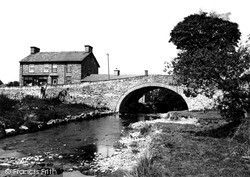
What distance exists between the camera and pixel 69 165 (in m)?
7.48

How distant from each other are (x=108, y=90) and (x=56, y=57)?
47.2 feet

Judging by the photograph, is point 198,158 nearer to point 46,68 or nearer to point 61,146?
point 61,146

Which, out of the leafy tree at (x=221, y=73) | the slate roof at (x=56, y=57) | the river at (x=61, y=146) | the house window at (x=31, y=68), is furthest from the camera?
the house window at (x=31, y=68)

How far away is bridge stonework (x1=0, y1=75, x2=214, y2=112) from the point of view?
2421 cm

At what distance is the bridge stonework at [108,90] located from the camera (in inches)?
953

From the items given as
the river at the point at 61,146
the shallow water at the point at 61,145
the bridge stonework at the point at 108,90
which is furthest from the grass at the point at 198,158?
the bridge stonework at the point at 108,90

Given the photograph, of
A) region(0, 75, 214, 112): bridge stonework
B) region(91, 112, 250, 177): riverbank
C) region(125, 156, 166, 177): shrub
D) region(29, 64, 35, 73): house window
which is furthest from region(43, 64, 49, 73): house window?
region(125, 156, 166, 177): shrub

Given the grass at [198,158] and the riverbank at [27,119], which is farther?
the riverbank at [27,119]

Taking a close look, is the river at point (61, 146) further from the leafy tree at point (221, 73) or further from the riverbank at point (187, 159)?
the leafy tree at point (221, 73)

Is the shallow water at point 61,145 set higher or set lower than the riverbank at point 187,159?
lower

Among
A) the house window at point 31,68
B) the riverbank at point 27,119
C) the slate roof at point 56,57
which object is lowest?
the riverbank at point 27,119

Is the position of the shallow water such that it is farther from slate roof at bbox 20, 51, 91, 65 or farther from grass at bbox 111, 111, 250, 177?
slate roof at bbox 20, 51, 91, 65

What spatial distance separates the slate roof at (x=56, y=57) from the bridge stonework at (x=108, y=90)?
7067 millimetres

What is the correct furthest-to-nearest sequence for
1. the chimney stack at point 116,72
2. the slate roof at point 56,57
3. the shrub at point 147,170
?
the chimney stack at point 116,72 → the slate roof at point 56,57 → the shrub at point 147,170
